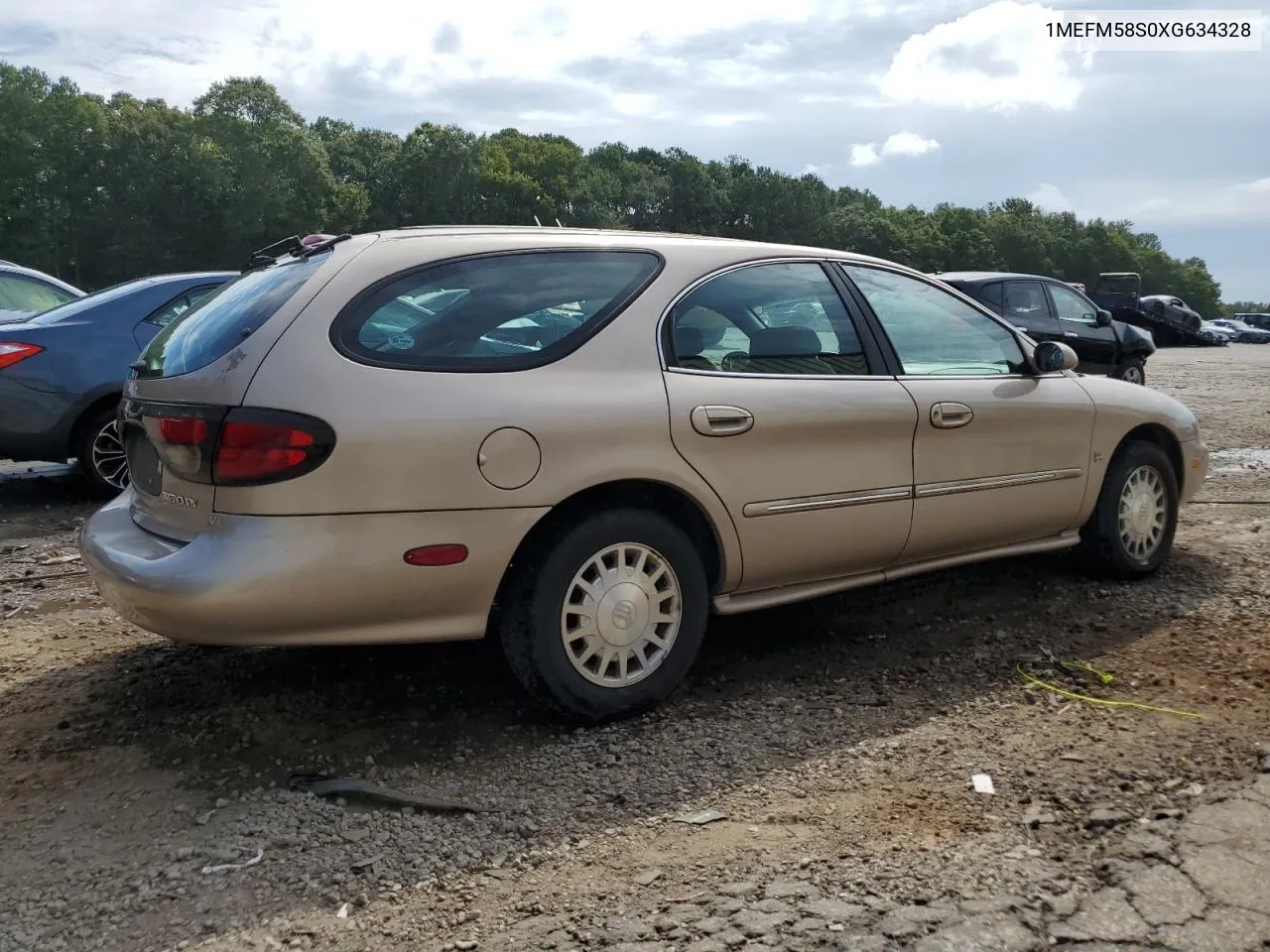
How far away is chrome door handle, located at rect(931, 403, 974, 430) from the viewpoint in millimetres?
4359

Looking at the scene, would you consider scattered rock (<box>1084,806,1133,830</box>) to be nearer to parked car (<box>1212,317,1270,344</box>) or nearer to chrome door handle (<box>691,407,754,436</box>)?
chrome door handle (<box>691,407,754,436</box>)

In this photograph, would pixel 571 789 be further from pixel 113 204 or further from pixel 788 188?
pixel 788 188

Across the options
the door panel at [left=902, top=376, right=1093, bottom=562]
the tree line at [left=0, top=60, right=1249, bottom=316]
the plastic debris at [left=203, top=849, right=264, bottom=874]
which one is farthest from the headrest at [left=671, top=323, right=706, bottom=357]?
the tree line at [left=0, top=60, right=1249, bottom=316]

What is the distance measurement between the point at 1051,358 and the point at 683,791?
2.77 m

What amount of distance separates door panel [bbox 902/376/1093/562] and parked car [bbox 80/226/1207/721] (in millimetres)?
17

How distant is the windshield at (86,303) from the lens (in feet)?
24.0

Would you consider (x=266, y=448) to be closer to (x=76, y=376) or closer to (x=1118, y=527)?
(x=1118, y=527)

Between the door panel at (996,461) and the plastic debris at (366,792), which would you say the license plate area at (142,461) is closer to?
the plastic debris at (366,792)

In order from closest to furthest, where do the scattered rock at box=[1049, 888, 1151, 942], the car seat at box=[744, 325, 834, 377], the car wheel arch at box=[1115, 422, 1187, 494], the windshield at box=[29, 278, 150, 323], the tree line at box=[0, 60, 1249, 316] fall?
the scattered rock at box=[1049, 888, 1151, 942] < the car seat at box=[744, 325, 834, 377] < the car wheel arch at box=[1115, 422, 1187, 494] < the windshield at box=[29, 278, 150, 323] < the tree line at box=[0, 60, 1249, 316]

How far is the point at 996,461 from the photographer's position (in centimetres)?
459

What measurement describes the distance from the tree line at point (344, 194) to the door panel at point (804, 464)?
3872 centimetres

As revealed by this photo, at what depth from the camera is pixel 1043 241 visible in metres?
101

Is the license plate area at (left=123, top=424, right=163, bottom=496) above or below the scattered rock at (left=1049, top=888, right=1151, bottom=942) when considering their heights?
above

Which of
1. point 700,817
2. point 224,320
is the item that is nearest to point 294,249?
point 224,320
